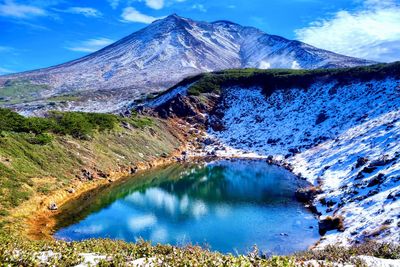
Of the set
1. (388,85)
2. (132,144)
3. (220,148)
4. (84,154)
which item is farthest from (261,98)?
(84,154)

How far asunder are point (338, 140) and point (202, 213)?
34119 millimetres

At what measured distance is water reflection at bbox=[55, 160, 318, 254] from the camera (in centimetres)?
3438

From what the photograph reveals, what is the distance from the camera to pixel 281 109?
94.7 meters

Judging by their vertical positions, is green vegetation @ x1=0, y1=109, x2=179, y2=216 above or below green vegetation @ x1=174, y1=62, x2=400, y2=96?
below

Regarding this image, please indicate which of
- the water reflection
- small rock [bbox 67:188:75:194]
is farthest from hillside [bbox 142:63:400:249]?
small rock [bbox 67:188:75:194]

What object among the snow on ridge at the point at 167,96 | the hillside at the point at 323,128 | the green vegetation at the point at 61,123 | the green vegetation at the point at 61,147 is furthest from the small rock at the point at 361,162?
the snow on ridge at the point at 167,96

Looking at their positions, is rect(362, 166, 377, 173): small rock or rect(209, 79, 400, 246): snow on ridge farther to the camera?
rect(362, 166, 377, 173): small rock

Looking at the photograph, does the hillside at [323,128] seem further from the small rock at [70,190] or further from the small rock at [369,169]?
the small rock at [70,190]

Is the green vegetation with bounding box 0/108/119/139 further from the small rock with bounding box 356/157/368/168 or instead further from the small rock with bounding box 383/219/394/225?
the small rock with bounding box 383/219/394/225

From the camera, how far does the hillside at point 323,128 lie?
3594 centimetres

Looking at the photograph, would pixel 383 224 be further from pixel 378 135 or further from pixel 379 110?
pixel 379 110

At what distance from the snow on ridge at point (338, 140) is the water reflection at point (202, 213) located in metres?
3.86

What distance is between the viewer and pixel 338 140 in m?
65.6

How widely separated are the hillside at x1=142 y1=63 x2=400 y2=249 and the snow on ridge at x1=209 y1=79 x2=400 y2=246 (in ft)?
0.43
